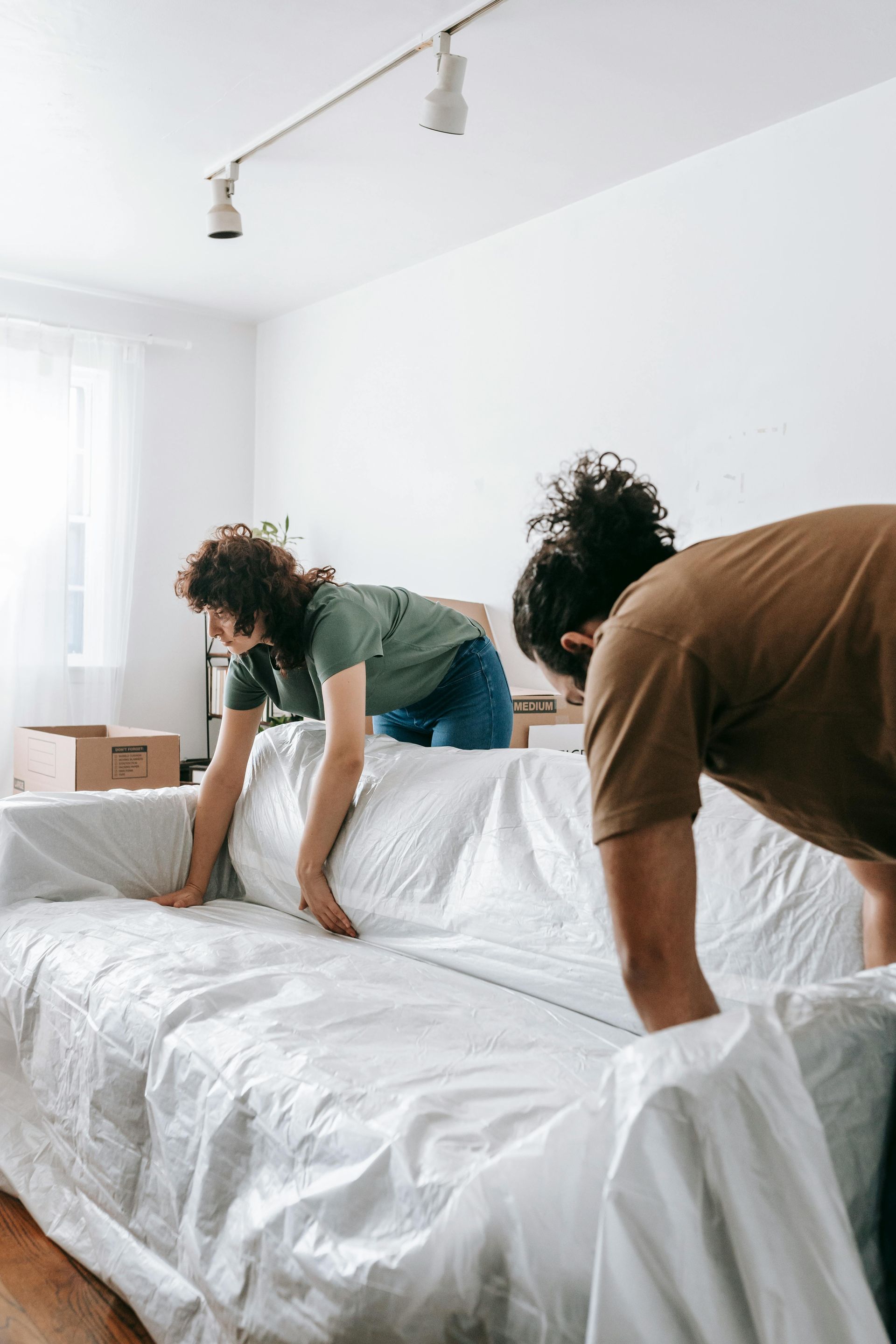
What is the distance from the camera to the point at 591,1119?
0.69 meters

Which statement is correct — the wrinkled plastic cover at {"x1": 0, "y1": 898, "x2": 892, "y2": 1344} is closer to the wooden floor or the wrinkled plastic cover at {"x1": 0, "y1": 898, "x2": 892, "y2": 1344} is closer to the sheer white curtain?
the wooden floor

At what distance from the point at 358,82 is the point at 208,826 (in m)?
1.97

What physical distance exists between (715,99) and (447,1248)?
2919 millimetres

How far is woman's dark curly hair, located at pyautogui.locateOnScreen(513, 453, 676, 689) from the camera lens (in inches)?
38.0

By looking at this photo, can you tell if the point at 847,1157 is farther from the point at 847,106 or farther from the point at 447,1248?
the point at 847,106

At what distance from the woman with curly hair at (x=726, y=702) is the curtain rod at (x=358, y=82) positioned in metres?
2.15

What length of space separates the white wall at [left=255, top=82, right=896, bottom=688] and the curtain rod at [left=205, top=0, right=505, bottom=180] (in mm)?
985

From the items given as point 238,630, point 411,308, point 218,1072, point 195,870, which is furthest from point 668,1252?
point 411,308

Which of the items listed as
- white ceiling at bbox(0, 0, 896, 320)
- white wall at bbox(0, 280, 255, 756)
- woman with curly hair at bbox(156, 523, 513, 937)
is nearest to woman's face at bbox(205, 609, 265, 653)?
woman with curly hair at bbox(156, 523, 513, 937)

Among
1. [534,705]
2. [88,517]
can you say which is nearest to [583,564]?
[534,705]

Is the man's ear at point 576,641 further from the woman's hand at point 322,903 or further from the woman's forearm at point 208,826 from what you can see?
the woman's forearm at point 208,826

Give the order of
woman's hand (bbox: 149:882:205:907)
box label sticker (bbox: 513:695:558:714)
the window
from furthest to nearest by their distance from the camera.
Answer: the window
box label sticker (bbox: 513:695:558:714)
woman's hand (bbox: 149:882:205:907)

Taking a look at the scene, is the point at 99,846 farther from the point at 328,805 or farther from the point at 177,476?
the point at 177,476

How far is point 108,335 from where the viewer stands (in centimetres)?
465
